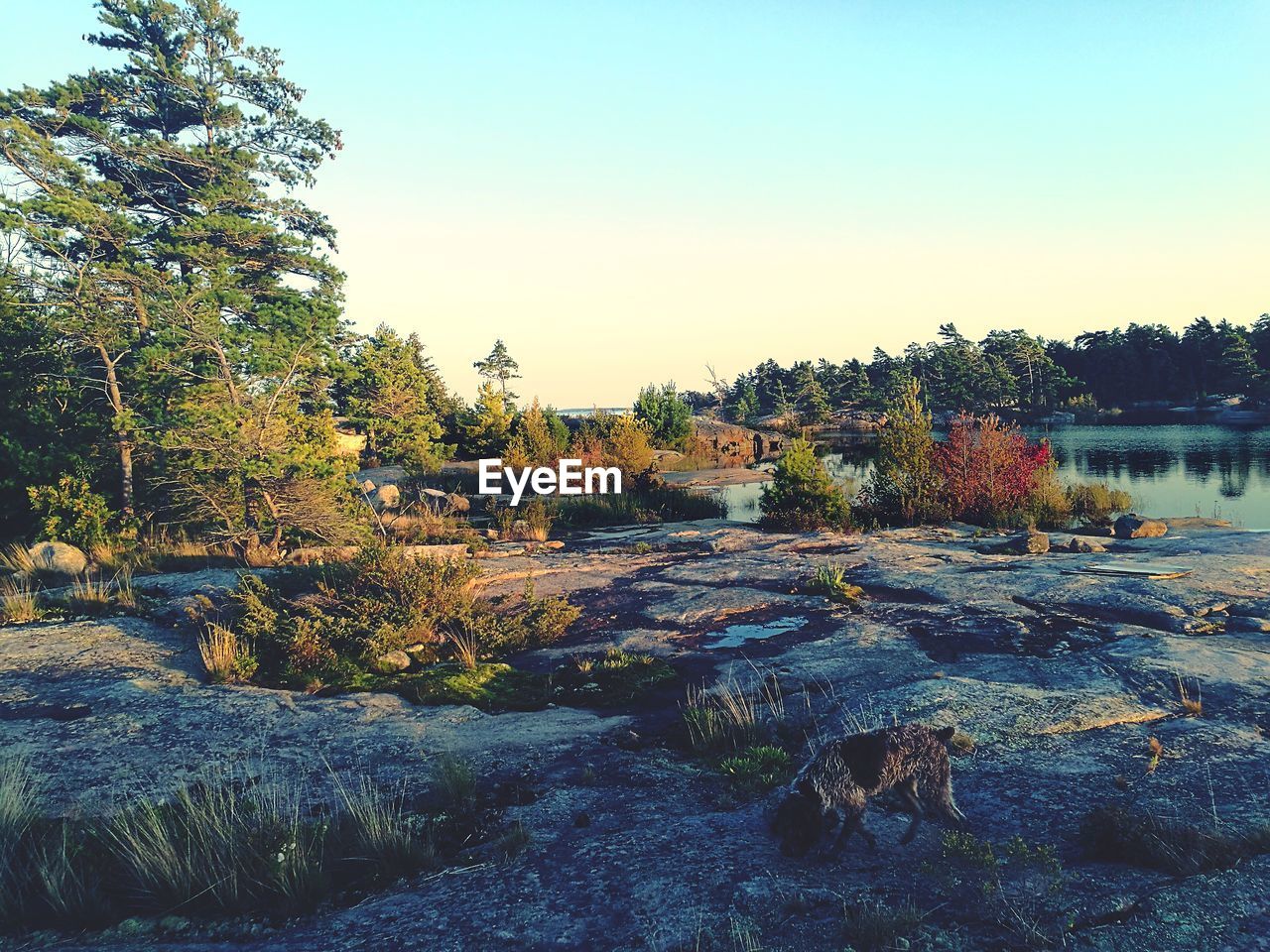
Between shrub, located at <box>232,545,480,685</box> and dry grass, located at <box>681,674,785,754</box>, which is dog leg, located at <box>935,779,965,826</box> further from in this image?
shrub, located at <box>232,545,480,685</box>

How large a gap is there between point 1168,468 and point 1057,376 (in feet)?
158

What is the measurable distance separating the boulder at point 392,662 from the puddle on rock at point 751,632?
123 inches

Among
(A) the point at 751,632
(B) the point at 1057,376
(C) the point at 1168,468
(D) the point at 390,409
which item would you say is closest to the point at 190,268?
(D) the point at 390,409

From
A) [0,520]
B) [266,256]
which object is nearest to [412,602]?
[0,520]

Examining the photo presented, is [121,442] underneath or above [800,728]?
above

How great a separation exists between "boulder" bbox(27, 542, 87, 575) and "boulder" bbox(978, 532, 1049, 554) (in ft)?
49.5

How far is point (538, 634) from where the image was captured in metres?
8.39

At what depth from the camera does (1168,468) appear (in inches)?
1143

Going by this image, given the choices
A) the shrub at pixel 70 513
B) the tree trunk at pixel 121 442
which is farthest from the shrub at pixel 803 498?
the shrub at pixel 70 513

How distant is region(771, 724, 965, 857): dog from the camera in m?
3.66

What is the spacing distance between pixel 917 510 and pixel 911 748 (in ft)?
48.5

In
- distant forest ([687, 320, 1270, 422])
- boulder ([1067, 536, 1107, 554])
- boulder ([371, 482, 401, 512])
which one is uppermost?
distant forest ([687, 320, 1270, 422])

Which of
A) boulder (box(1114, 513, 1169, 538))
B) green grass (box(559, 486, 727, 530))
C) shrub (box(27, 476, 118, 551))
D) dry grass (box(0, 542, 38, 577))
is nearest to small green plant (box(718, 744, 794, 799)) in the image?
dry grass (box(0, 542, 38, 577))

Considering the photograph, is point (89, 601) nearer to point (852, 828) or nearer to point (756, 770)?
point (756, 770)
